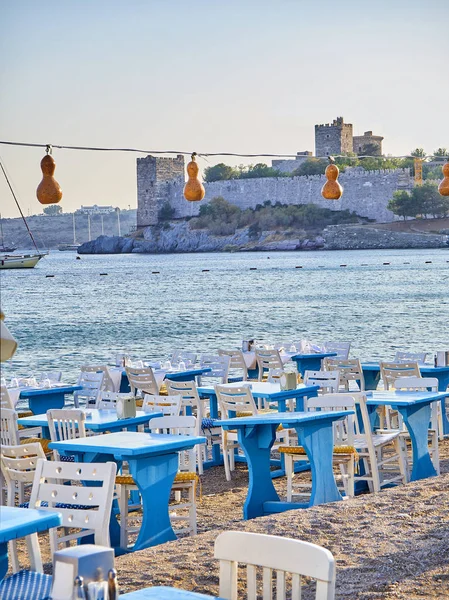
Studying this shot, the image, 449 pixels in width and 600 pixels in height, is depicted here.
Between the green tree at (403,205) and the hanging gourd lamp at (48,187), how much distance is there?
8397 cm

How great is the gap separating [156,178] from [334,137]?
17395 mm

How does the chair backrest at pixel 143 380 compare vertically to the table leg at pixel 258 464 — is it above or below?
above

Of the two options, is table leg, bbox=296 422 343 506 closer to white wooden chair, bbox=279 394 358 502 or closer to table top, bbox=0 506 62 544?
white wooden chair, bbox=279 394 358 502

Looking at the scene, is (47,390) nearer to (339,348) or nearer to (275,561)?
(339,348)

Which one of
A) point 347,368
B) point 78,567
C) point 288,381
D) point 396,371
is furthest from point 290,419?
point 78,567

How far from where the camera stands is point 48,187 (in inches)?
276

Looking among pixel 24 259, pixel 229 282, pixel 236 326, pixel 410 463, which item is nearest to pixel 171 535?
pixel 410 463

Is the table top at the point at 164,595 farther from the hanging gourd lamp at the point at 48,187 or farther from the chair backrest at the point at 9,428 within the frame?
the hanging gourd lamp at the point at 48,187

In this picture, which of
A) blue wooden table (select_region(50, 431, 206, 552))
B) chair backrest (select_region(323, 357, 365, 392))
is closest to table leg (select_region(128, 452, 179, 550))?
blue wooden table (select_region(50, 431, 206, 552))

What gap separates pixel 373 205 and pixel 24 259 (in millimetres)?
28303

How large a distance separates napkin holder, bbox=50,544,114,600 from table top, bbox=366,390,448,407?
4326 mm

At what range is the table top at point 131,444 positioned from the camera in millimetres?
4906

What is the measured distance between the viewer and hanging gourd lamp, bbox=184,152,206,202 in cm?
810

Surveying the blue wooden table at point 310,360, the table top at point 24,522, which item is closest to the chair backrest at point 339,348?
the blue wooden table at point 310,360
